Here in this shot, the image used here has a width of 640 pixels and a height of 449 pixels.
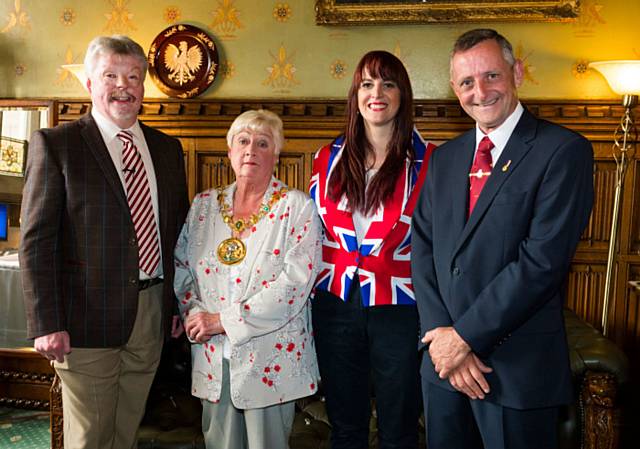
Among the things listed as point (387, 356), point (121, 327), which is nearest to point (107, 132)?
point (121, 327)

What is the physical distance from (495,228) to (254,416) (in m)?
0.97

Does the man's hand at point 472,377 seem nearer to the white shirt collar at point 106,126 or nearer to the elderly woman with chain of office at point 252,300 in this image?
the elderly woman with chain of office at point 252,300

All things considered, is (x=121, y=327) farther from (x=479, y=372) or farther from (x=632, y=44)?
(x=632, y=44)

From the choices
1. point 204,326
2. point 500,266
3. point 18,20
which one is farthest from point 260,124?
point 18,20

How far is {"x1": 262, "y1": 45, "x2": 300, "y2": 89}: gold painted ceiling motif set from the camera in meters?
3.68

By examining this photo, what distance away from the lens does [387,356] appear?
6.07ft

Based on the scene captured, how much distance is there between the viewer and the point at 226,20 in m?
3.72

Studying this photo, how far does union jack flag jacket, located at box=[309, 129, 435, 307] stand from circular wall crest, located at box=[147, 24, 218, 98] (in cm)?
207

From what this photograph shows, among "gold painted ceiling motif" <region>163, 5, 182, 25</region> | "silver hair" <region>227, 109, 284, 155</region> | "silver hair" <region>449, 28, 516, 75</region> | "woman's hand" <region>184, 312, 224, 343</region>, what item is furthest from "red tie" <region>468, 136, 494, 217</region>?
"gold painted ceiling motif" <region>163, 5, 182, 25</region>

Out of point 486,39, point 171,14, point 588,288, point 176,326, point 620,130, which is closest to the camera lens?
point 486,39

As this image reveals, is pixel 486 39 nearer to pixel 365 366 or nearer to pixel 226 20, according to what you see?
pixel 365 366

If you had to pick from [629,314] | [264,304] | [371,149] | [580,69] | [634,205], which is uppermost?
[580,69]

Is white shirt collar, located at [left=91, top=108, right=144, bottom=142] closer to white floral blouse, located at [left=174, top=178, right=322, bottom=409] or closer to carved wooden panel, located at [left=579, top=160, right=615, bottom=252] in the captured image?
white floral blouse, located at [left=174, top=178, right=322, bottom=409]

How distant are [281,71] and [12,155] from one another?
1.70m
